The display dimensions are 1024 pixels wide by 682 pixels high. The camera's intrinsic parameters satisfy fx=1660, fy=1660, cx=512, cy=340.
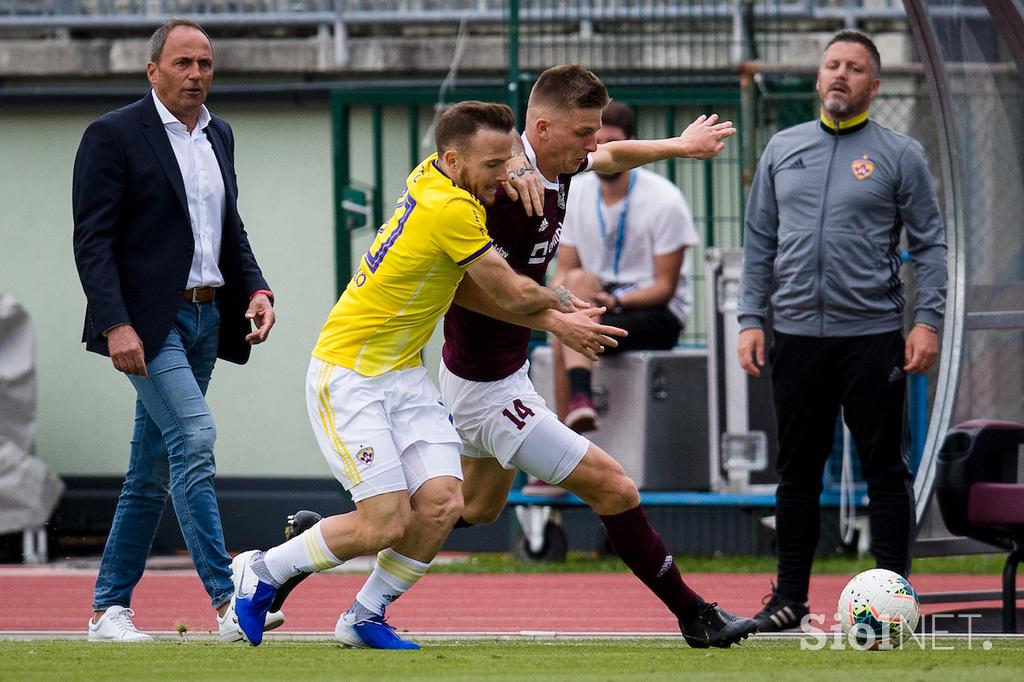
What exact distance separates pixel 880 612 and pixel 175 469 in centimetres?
268

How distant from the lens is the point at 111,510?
11375 millimetres

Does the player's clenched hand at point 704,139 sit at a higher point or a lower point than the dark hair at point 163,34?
lower

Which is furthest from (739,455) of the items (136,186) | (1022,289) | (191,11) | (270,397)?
(191,11)

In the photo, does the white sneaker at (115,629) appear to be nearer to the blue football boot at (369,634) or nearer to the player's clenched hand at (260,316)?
the blue football boot at (369,634)

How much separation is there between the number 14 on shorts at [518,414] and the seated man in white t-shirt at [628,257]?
352cm

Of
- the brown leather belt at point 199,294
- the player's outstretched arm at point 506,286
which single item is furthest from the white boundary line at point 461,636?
the player's outstretched arm at point 506,286

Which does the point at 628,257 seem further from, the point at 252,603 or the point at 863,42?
the point at 252,603

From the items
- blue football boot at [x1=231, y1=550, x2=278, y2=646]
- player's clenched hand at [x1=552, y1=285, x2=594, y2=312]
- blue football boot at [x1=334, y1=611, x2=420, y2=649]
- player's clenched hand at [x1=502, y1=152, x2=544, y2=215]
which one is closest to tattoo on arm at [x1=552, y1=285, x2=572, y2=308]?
player's clenched hand at [x1=552, y1=285, x2=594, y2=312]

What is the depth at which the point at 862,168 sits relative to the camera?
22.3ft

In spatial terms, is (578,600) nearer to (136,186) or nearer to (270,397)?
(136,186)

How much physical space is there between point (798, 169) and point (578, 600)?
2583 millimetres

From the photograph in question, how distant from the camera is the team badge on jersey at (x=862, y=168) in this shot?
267 inches

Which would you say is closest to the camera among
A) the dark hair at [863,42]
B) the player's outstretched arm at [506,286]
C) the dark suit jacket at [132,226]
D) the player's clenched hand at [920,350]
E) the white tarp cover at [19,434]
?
the player's outstretched arm at [506,286]

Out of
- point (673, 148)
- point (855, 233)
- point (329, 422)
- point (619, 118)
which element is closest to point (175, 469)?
point (329, 422)
